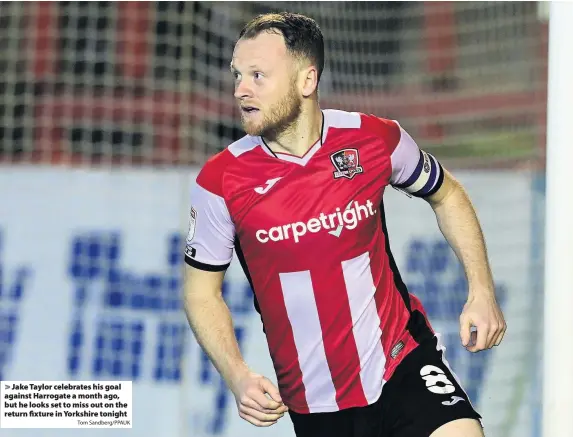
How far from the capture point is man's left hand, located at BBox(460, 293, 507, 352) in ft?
10.9

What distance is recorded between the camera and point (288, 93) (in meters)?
3.53

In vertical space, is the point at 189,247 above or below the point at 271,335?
above

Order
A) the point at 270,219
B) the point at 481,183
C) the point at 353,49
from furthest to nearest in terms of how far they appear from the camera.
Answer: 1. the point at 353,49
2. the point at 481,183
3. the point at 270,219

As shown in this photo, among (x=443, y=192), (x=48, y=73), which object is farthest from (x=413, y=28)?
(x=443, y=192)

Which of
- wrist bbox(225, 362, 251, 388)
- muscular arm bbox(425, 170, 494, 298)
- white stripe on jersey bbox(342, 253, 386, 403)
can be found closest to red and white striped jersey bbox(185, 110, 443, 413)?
white stripe on jersey bbox(342, 253, 386, 403)

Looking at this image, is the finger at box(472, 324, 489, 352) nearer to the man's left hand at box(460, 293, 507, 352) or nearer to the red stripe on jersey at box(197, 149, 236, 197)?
the man's left hand at box(460, 293, 507, 352)

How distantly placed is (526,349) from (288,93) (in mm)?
2927

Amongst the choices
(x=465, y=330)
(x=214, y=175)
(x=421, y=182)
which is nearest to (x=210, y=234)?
(x=214, y=175)

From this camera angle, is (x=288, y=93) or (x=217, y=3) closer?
(x=288, y=93)

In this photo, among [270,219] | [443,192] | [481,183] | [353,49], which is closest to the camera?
[270,219]

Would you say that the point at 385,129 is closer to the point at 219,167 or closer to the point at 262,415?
the point at 219,167

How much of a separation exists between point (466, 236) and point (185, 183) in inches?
97.7

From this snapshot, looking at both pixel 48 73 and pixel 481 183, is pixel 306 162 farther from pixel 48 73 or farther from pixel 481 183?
pixel 48 73
